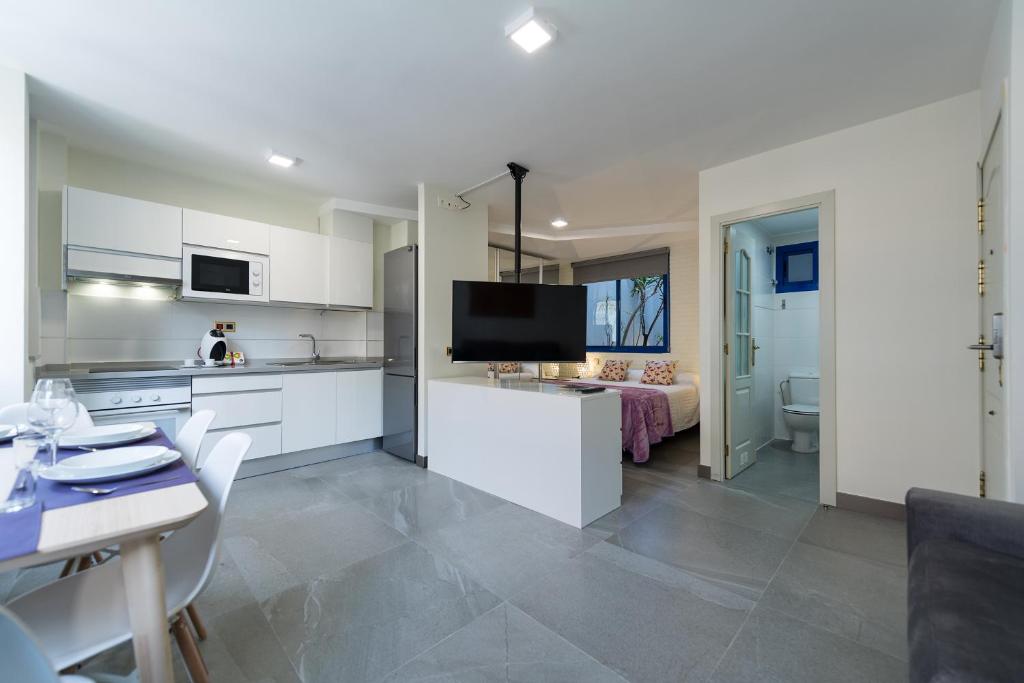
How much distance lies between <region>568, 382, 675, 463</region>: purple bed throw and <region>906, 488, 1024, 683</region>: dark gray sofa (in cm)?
247

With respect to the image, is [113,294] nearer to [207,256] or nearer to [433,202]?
[207,256]

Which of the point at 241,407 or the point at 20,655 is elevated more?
the point at 20,655

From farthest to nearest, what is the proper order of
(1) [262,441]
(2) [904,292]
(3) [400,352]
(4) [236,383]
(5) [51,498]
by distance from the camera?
(3) [400,352] → (1) [262,441] → (4) [236,383] → (2) [904,292] → (5) [51,498]

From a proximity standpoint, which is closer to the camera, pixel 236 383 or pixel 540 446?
pixel 540 446

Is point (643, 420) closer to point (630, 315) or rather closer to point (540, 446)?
point (540, 446)

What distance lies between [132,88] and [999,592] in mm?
4221

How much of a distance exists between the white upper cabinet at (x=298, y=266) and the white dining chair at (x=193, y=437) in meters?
2.22

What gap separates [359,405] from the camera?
4172 millimetres

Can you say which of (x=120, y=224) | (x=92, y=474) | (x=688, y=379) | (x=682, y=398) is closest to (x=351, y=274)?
(x=120, y=224)

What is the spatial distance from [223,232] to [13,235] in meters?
1.44

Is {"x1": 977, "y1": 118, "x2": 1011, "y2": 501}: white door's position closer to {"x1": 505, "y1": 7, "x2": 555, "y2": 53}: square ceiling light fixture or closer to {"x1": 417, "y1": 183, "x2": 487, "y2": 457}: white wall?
{"x1": 505, "y1": 7, "x2": 555, "y2": 53}: square ceiling light fixture

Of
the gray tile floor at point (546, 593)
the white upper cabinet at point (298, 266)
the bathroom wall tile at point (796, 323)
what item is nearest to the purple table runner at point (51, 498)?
the gray tile floor at point (546, 593)

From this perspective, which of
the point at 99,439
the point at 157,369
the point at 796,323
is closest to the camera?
the point at 99,439

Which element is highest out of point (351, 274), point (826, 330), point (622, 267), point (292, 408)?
point (622, 267)
